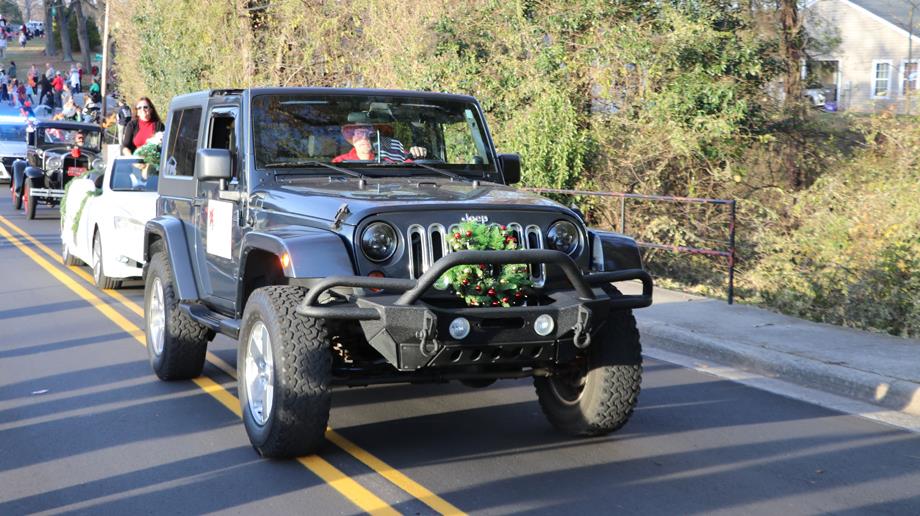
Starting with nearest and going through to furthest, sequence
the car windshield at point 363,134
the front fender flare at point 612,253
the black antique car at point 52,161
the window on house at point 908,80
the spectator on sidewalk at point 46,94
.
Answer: the front fender flare at point 612,253
the car windshield at point 363,134
the window on house at point 908,80
the black antique car at point 52,161
the spectator on sidewalk at point 46,94

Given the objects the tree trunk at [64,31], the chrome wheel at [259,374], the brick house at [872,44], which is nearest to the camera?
the chrome wheel at [259,374]

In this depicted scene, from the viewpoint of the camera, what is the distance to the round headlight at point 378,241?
6301 millimetres

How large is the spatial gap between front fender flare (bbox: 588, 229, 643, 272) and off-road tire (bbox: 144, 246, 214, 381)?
10.1 feet

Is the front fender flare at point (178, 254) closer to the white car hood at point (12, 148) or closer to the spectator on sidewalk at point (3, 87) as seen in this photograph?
the white car hood at point (12, 148)

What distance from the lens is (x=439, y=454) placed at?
22.2ft

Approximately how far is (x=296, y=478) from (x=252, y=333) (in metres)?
0.99

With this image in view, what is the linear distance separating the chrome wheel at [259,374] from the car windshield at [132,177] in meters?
7.63

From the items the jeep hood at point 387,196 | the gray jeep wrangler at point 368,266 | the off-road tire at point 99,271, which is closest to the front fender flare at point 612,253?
the gray jeep wrangler at point 368,266

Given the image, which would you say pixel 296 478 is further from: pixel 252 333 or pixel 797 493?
pixel 797 493

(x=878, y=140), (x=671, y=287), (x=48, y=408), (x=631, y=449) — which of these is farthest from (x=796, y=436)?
(x=878, y=140)

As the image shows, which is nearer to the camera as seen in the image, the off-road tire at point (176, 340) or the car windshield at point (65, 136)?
the off-road tire at point (176, 340)

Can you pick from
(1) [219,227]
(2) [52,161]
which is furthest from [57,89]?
(1) [219,227]

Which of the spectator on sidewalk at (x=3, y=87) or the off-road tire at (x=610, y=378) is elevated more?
the spectator on sidewalk at (x=3, y=87)

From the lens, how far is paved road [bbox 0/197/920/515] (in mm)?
5926
